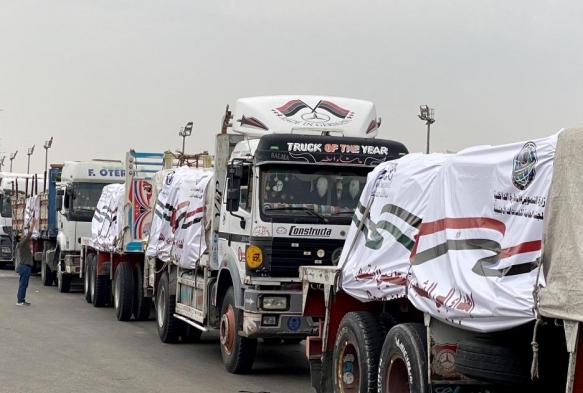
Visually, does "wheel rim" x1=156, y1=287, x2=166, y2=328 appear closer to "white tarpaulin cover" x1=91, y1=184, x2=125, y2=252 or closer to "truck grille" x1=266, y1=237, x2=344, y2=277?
"white tarpaulin cover" x1=91, y1=184, x2=125, y2=252

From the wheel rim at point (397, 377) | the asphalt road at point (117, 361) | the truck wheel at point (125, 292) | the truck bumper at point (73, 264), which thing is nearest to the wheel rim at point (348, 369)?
the wheel rim at point (397, 377)

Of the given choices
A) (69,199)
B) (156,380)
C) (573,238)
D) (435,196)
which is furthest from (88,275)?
(573,238)

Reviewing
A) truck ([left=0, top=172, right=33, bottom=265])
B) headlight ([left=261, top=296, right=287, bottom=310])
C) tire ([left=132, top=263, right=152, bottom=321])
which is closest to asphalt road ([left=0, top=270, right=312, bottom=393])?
tire ([left=132, top=263, right=152, bottom=321])

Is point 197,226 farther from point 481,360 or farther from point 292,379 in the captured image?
point 481,360

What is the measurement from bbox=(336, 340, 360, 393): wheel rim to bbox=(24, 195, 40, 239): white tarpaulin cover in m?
23.7

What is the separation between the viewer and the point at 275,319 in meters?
12.8

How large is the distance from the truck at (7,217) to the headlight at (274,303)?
91.7 feet

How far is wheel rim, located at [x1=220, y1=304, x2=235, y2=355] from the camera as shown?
13.5m

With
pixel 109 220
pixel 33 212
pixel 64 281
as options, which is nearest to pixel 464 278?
pixel 109 220

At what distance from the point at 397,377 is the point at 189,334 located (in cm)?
919

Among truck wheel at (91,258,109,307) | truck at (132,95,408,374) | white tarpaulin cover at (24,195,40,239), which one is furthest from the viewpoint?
white tarpaulin cover at (24,195,40,239)

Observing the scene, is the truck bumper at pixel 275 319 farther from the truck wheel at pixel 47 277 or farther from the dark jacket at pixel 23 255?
the truck wheel at pixel 47 277

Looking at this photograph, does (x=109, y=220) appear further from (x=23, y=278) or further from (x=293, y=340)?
(x=293, y=340)

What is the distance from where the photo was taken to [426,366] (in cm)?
783
